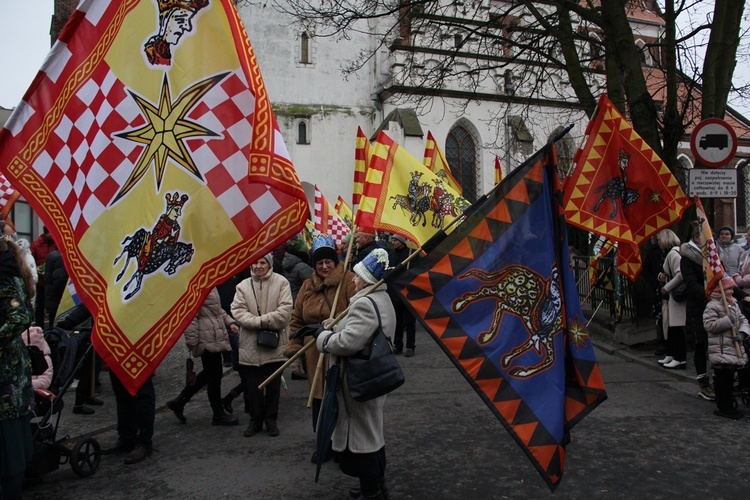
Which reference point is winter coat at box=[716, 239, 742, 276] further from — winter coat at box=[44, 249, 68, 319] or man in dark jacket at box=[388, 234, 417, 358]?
winter coat at box=[44, 249, 68, 319]

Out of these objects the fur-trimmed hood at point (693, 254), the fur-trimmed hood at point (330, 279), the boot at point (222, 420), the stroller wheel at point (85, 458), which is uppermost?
the fur-trimmed hood at point (693, 254)

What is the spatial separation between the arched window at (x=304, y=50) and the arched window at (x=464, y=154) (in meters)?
7.31

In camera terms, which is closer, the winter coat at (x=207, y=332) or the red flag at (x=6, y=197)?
the winter coat at (x=207, y=332)

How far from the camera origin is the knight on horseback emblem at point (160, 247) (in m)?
3.81

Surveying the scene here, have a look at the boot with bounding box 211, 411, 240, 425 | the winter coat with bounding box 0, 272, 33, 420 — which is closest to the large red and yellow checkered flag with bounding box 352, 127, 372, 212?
the boot with bounding box 211, 411, 240, 425

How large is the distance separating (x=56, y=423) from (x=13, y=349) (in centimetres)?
156

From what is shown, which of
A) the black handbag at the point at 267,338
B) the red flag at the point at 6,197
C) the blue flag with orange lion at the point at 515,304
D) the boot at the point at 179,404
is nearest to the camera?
the blue flag with orange lion at the point at 515,304

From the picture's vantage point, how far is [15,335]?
147 inches

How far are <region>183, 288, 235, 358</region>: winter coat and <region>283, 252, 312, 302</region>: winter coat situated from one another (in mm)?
2610

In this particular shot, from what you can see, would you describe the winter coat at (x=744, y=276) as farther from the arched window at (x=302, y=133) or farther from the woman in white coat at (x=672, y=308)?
the arched window at (x=302, y=133)

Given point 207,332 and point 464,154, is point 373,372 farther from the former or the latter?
point 464,154

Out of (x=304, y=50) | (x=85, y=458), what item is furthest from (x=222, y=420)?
(x=304, y=50)

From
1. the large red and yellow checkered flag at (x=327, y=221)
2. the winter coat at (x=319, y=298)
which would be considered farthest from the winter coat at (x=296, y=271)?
the large red and yellow checkered flag at (x=327, y=221)

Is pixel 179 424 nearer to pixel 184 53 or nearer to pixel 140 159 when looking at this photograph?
pixel 140 159
